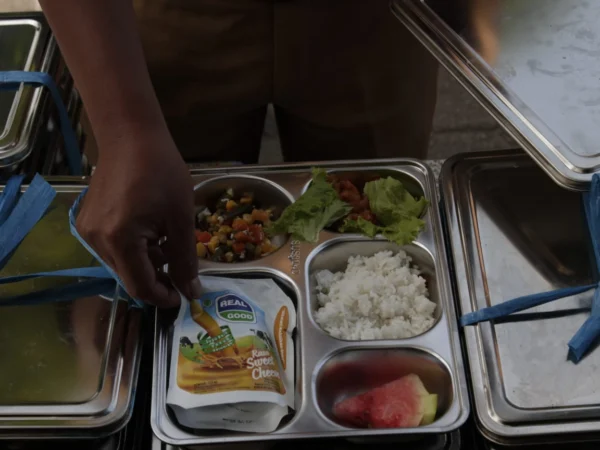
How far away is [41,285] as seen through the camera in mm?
1129

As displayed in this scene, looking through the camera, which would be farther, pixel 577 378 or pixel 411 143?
pixel 411 143

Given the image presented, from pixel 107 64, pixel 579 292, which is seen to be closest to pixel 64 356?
pixel 107 64

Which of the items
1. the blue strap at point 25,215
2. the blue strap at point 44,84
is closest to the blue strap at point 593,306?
the blue strap at point 25,215

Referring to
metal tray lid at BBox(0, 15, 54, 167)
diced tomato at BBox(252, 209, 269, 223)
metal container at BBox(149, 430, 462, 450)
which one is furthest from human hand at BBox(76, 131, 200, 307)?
metal tray lid at BBox(0, 15, 54, 167)

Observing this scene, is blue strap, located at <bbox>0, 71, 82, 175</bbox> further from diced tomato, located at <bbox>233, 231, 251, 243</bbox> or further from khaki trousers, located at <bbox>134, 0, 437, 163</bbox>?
diced tomato, located at <bbox>233, 231, 251, 243</bbox>

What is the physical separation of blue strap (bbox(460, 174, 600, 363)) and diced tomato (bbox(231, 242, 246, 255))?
421mm

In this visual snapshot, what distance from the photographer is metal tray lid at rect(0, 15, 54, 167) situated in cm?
127

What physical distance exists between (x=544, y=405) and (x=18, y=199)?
0.96 meters

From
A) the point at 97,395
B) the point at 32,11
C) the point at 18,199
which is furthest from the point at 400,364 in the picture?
the point at 32,11

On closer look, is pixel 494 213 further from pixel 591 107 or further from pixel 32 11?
pixel 32 11

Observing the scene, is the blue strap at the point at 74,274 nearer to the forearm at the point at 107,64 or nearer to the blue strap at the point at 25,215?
the blue strap at the point at 25,215

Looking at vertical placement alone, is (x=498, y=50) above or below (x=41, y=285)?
above

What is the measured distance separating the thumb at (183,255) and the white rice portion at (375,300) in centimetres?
24

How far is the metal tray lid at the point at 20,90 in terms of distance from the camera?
50.0 inches
